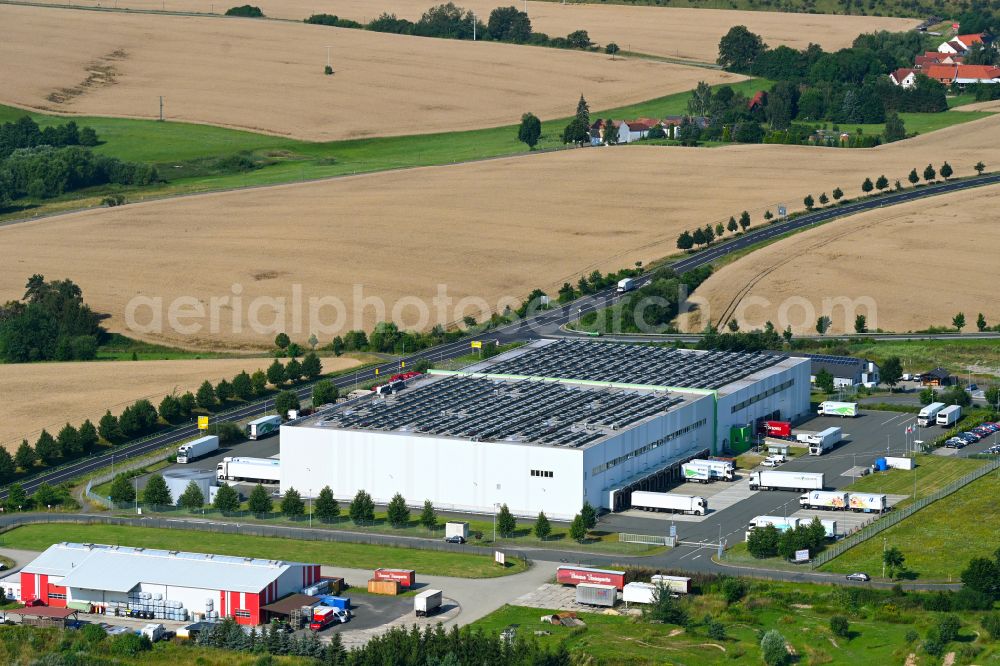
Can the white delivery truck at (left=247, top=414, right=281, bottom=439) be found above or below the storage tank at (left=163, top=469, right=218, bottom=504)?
above

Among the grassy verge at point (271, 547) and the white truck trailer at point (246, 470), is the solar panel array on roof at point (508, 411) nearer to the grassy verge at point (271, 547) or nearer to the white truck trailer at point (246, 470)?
the white truck trailer at point (246, 470)

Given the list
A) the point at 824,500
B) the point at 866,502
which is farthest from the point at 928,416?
the point at 824,500

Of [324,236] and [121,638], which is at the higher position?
[324,236]

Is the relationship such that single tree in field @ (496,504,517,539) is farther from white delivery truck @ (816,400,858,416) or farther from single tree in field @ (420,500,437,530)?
white delivery truck @ (816,400,858,416)

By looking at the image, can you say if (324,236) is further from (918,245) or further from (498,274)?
(918,245)

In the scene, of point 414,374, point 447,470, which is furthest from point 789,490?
point 414,374

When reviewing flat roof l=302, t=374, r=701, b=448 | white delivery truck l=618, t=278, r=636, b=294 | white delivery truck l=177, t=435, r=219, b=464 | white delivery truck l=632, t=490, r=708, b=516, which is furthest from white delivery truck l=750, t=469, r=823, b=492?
white delivery truck l=618, t=278, r=636, b=294

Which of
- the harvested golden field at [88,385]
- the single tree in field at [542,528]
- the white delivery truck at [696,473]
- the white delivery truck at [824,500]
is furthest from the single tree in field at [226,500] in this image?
the white delivery truck at [824,500]
